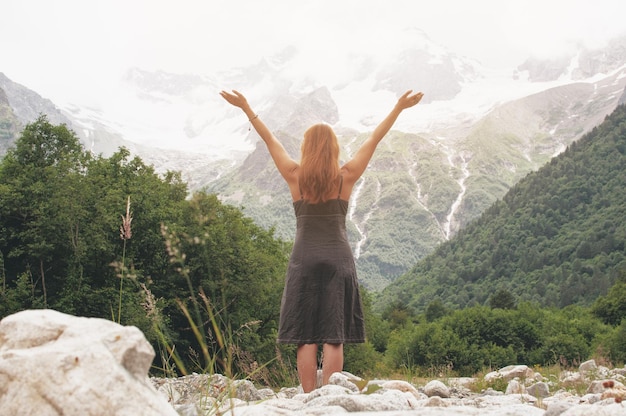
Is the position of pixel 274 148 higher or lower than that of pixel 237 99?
lower

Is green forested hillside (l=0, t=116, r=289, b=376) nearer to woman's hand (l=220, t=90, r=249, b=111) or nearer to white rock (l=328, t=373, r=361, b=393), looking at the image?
woman's hand (l=220, t=90, r=249, b=111)

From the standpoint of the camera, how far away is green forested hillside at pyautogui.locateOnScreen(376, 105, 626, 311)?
11456 centimetres

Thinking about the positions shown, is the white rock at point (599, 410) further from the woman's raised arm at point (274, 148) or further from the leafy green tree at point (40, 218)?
the leafy green tree at point (40, 218)

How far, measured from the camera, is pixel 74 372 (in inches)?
85.7

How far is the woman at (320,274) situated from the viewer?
585 centimetres

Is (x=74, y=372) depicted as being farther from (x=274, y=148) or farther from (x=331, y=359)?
(x=274, y=148)

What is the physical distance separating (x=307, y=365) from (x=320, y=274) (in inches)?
34.6

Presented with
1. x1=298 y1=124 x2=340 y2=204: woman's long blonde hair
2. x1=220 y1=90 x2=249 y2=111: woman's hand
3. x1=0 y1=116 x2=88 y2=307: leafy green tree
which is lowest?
x1=0 y1=116 x2=88 y2=307: leafy green tree

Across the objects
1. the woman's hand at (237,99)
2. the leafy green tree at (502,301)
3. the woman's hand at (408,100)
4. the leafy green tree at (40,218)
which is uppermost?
the woman's hand at (408,100)

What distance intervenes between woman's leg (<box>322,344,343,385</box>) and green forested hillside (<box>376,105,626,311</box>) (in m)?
103

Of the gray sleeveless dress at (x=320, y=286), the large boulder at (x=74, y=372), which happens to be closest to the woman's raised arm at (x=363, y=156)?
the gray sleeveless dress at (x=320, y=286)

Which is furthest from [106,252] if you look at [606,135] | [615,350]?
[606,135]

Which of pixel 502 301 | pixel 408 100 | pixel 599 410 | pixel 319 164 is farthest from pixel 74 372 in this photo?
pixel 502 301

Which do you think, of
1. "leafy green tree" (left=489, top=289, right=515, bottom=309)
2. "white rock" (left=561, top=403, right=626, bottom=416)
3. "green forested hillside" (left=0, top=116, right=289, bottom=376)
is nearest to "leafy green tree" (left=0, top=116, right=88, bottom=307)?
"green forested hillside" (left=0, top=116, right=289, bottom=376)
